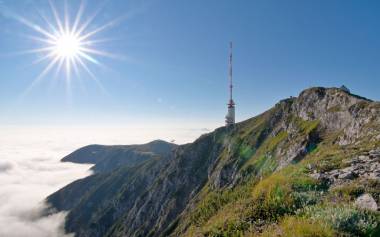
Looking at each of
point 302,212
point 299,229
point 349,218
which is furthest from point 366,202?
point 299,229

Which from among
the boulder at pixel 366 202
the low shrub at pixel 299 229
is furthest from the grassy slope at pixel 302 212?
the boulder at pixel 366 202

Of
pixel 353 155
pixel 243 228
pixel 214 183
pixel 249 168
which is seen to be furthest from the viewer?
pixel 214 183

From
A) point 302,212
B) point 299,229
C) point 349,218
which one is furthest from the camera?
point 302,212

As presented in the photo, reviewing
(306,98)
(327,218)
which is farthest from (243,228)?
(306,98)

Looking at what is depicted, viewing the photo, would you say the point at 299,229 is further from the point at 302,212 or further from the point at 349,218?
the point at 302,212

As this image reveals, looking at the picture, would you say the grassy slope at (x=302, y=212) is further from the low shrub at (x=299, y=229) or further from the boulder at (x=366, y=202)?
the boulder at (x=366, y=202)

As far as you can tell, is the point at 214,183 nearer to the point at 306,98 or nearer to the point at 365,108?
the point at 306,98

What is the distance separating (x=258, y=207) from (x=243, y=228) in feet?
5.17

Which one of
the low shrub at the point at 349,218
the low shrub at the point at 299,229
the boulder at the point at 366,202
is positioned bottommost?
the low shrub at the point at 299,229

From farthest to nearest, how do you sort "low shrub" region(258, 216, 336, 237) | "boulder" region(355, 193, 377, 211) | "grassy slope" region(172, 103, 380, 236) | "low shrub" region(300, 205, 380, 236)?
"boulder" region(355, 193, 377, 211) → "grassy slope" region(172, 103, 380, 236) → "low shrub" region(300, 205, 380, 236) → "low shrub" region(258, 216, 336, 237)

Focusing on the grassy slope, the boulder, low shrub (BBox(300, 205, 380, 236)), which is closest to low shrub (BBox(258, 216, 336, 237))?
the grassy slope

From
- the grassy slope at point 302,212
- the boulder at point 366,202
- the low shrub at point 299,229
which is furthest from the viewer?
the boulder at point 366,202

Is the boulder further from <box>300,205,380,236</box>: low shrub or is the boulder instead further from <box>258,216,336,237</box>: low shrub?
<box>258,216,336,237</box>: low shrub

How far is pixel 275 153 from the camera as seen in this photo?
146625mm
